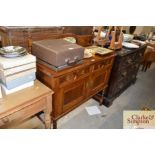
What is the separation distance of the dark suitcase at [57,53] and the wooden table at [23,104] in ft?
0.71

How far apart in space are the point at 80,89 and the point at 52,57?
51 centimetres

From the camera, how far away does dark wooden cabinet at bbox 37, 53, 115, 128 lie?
1.22 m

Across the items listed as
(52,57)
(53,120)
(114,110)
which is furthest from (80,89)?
(114,110)

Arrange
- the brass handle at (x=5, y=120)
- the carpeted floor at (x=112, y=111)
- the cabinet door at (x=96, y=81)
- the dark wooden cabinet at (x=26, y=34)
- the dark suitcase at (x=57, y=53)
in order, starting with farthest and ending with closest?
1. the carpeted floor at (x=112, y=111)
2. the cabinet door at (x=96, y=81)
3. the dark wooden cabinet at (x=26, y=34)
4. the dark suitcase at (x=57, y=53)
5. the brass handle at (x=5, y=120)

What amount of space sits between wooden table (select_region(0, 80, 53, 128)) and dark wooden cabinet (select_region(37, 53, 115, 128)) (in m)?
0.12

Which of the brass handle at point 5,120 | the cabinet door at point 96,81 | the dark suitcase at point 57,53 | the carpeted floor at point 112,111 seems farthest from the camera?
the carpeted floor at point 112,111

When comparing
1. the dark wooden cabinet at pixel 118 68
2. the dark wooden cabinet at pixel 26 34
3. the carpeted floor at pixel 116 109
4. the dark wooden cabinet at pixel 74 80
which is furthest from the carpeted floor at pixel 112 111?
the dark wooden cabinet at pixel 26 34

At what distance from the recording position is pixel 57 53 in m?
1.13

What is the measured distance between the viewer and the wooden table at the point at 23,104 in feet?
3.13

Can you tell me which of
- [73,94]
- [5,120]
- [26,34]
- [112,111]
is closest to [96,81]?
[73,94]

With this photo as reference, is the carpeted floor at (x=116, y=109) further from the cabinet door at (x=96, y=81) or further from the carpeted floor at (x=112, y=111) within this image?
the cabinet door at (x=96, y=81)

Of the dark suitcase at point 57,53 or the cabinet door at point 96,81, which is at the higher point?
the dark suitcase at point 57,53

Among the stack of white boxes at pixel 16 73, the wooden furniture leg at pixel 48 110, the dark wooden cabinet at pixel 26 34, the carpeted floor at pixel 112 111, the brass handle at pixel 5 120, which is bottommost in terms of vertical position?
the carpeted floor at pixel 112 111

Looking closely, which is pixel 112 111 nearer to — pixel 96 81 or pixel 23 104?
pixel 96 81
